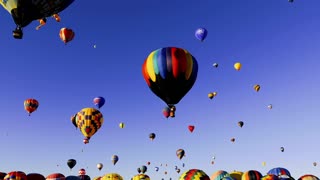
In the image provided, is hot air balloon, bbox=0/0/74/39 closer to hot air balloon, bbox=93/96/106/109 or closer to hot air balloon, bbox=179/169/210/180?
hot air balloon, bbox=179/169/210/180

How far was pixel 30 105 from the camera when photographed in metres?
35.9

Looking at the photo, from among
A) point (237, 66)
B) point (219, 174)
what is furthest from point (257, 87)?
point (219, 174)

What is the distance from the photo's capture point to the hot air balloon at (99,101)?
38.0 meters

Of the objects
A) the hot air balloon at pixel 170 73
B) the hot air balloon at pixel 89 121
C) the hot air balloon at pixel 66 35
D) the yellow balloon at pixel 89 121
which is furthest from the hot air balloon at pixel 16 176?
the hot air balloon at pixel 170 73

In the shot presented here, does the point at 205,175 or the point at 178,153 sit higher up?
the point at 178,153

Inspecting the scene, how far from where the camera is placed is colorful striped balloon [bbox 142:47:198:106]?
62.0 feet

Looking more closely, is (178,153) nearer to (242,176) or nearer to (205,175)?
(242,176)

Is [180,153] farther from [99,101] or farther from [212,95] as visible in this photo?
[99,101]

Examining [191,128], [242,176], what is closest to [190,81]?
[242,176]

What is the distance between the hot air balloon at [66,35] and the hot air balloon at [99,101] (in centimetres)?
802

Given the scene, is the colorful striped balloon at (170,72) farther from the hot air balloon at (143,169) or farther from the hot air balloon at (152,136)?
the hot air balloon at (143,169)

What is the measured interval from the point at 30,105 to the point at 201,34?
57.5ft

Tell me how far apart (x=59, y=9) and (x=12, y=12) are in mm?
2390

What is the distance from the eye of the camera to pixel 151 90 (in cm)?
1981
